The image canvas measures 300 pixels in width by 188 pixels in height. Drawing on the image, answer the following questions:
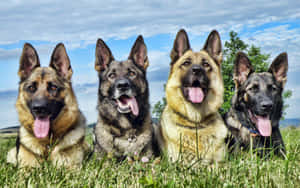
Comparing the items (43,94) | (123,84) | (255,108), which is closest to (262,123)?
(255,108)

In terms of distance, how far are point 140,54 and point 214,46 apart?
1.38m

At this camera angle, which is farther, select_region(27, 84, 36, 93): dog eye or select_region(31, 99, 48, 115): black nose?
select_region(27, 84, 36, 93): dog eye

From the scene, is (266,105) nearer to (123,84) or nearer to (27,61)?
(123,84)

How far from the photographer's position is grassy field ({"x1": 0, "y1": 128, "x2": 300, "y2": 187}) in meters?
3.57

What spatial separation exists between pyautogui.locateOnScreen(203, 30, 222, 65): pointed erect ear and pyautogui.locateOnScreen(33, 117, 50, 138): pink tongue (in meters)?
3.11

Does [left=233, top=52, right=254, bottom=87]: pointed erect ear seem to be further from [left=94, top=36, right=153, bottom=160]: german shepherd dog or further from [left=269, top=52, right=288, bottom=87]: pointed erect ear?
[left=94, top=36, right=153, bottom=160]: german shepherd dog

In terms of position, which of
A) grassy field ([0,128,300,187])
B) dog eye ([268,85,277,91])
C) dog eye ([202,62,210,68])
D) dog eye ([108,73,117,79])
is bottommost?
grassy field ([0,128,300,187])

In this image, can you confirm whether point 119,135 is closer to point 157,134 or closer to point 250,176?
point 157,134

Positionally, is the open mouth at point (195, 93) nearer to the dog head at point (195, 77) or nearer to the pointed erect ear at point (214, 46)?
the dog head at point (195, 77)

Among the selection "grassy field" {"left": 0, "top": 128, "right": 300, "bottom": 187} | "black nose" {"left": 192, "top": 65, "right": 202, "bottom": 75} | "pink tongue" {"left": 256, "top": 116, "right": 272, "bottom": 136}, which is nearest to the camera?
"grassy field" {"left": 0, "top": 128, "right": 300, "bottom": 187}

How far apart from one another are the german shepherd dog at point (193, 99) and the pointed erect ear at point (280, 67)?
1224 mm

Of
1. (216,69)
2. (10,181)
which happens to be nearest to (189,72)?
(216,69)

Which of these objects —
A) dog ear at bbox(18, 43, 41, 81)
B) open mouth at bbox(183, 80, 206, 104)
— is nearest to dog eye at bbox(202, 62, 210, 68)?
open mouth at bbox(183, 80, 206, 104)

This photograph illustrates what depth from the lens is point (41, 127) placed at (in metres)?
5.18
